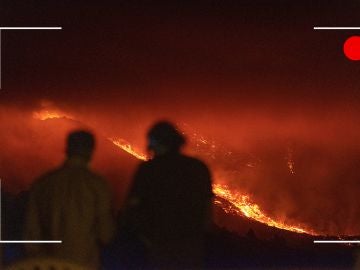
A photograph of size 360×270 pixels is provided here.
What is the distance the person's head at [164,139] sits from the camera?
612cm

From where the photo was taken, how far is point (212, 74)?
6.27 meters

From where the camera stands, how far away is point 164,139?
6.17 metres

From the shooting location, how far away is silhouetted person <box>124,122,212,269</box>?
6.10 meters

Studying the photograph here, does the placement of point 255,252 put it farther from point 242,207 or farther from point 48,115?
point 48,115

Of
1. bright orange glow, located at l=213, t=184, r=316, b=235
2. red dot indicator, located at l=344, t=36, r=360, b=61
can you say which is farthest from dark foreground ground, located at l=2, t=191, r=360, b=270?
red dot indicator, located at l=344, t=36, r=360, b=61

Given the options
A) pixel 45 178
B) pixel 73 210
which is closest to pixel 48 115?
pixel 45 178

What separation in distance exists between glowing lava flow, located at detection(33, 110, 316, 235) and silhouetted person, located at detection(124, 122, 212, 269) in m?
0.13

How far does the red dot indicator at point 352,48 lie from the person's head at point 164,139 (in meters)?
1.33

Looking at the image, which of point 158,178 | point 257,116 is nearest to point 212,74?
point 257,116

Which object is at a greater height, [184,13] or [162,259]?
[184,13]

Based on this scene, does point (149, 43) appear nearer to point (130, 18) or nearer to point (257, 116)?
point (130, 18)

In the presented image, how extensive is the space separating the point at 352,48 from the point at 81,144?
2.04m

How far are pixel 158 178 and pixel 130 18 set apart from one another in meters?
1.16

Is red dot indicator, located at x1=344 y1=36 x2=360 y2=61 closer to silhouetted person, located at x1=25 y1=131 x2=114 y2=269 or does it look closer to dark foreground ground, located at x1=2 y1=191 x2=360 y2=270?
dark foreground ground, located at x1=2 y1=191 x2=360 y2=270
